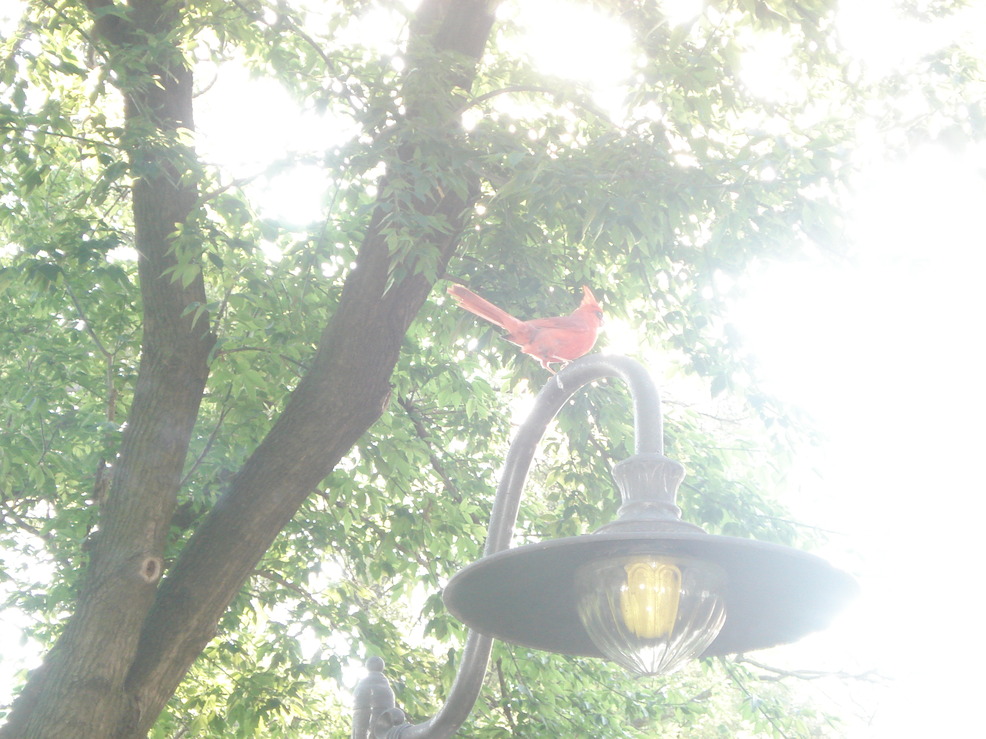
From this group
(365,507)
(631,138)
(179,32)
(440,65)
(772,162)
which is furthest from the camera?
(365,507)

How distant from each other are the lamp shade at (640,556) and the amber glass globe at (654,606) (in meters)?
0.02

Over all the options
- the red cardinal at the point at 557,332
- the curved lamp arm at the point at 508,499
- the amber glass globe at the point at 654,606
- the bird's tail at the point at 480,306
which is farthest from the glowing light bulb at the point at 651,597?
the bird's tail at the point at 480,306

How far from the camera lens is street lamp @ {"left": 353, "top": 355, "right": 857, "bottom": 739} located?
1.97 meters

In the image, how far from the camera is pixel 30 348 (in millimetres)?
6848

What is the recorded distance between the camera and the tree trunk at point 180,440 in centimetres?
423

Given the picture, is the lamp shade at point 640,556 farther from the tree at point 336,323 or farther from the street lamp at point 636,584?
the tree at point 336,323

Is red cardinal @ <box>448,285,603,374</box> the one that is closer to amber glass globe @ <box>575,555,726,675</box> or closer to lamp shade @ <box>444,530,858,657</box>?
lamp shade @ <box>444,530,858,657</box>

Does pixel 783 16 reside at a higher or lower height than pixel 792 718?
higher

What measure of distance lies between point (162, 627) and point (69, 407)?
3110 millimetres

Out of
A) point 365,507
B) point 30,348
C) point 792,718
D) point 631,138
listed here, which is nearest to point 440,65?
point 631,138

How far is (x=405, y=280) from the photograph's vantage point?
5.01 meters

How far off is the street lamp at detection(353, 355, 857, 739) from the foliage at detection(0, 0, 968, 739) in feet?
7.03

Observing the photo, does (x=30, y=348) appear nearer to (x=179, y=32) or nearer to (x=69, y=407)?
(x=69, y=407)

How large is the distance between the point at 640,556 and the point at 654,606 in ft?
0.33
